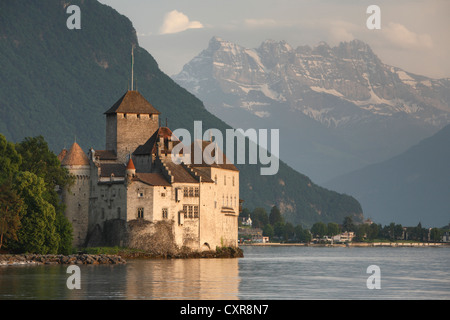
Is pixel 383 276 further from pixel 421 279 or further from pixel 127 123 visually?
pixel 127 123

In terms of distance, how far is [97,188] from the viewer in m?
123

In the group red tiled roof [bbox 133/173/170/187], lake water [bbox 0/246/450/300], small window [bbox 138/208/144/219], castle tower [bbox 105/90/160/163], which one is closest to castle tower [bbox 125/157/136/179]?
red tiled roof [bbox 133/173/170/187]

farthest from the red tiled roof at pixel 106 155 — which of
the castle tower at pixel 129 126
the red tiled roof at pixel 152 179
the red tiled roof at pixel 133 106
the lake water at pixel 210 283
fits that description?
the lake water at pixel 210 283

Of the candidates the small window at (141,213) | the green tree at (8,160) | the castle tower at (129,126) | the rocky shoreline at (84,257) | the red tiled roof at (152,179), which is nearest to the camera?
the rocky shoreline at (84,257)

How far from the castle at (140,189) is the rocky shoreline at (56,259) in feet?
27.1

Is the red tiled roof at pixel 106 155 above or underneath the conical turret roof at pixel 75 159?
above

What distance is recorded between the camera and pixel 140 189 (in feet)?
387

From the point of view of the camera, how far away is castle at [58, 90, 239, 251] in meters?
119

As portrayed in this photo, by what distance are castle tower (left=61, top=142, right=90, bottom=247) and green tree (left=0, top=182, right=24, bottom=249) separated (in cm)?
1878

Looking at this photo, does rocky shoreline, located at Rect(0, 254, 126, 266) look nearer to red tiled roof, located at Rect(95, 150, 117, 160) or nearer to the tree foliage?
the tree foliage

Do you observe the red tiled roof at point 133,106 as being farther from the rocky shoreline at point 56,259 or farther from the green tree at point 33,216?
the rocky shoreline at point 56,259

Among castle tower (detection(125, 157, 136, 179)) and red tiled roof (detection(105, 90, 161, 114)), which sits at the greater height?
red tiled roof (detection(105, 90, 161, 114))

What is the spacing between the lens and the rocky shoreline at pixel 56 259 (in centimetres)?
10331
